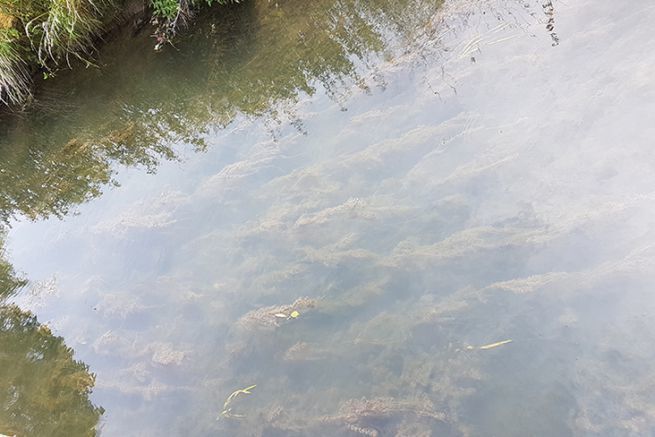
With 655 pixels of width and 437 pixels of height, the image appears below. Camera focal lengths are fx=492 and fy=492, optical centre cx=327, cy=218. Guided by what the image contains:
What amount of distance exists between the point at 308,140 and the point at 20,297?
2.95 metres

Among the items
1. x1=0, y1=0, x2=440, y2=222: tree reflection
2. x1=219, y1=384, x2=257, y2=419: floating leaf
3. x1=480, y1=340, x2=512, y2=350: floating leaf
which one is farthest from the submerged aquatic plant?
x1=480, y1=340, x2=512, y2=350: floating leaf

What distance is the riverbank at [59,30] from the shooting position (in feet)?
18.4

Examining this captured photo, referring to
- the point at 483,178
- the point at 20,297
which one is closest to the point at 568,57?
the point at 483,178

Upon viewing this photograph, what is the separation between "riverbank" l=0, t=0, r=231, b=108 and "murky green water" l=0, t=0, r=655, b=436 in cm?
103

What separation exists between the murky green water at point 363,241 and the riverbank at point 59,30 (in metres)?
1.03

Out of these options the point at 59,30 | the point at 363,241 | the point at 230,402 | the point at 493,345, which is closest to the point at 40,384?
the point at 230,402

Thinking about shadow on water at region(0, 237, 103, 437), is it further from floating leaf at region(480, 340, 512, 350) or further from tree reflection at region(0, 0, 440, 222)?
floating leaf at region(480, 340, 512, 350)

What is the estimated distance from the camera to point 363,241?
12.3ft

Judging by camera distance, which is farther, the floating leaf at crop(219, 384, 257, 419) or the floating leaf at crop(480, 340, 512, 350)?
the floating leaf at crop(219, 384, 257, 419)

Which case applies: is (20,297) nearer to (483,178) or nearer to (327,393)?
(327,393)

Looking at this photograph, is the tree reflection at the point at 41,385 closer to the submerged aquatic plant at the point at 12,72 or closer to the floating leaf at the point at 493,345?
the floating leaf at the point at 493,345

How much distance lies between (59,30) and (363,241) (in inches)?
184

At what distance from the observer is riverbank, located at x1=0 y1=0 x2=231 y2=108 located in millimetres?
5613

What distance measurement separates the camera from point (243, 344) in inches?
137
